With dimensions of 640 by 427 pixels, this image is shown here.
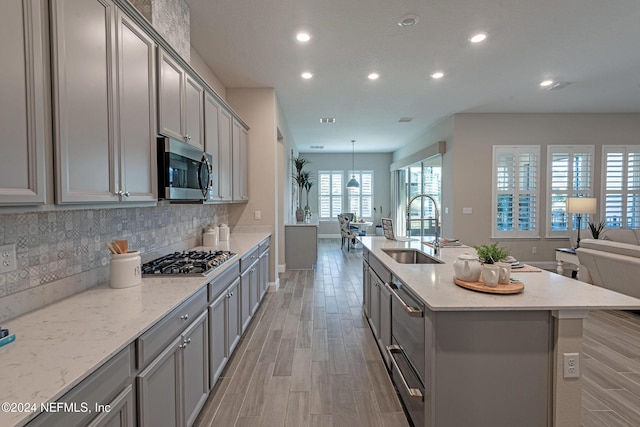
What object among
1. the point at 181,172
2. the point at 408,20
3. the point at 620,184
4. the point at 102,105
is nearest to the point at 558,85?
the point at 620,184

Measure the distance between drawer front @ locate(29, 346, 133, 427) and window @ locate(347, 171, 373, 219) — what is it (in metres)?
10.1

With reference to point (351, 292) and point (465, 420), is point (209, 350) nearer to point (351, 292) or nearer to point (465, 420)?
point (465, 420)

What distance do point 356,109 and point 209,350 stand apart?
5009 mm

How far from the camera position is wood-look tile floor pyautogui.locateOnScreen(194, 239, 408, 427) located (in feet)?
6.57

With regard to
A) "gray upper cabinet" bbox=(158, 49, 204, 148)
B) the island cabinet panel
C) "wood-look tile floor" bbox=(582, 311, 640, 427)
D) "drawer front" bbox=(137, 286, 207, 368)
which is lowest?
"wood-look tile floor" bbox=(582, 311, 640, 427)

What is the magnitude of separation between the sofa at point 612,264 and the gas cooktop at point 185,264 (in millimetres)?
4280

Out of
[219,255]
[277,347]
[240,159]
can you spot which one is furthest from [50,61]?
[240,159]

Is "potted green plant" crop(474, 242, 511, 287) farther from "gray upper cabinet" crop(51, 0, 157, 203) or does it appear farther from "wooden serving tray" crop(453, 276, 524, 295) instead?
"gray upper cabinet" crop(51, 0, 157, 203)

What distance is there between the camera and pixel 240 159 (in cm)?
416

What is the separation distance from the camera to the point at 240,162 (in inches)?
164

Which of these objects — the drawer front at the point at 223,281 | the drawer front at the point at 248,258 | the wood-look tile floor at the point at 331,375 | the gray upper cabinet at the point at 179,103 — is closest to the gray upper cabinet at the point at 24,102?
the gray upper cabinet at the point at 179,103

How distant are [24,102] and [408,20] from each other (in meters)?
3.01

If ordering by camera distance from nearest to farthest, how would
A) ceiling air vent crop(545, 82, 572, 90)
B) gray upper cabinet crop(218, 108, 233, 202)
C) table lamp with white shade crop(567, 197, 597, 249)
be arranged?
gray upper cabinet crop(218, 108, 233, 202) < ceiling air vent crop(545, 82, 572, 90) < table lamp with white shade crop(567, 197, 597, 249)

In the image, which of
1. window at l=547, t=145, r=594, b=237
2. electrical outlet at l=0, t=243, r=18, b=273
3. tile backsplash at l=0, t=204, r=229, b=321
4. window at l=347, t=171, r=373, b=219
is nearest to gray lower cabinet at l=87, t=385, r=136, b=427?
tile backsplash at l=0, t=204, r=229, b=321
